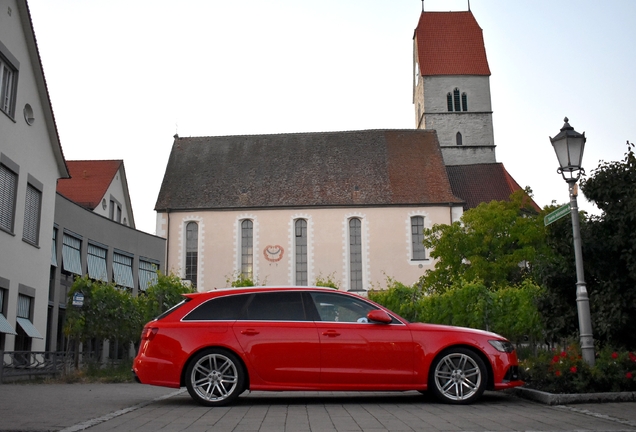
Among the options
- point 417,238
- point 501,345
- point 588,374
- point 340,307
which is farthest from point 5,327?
point 417,238

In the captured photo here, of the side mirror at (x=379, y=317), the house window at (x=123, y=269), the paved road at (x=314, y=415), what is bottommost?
the paved road at (x=314, y=415)

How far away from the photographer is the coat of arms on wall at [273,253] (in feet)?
159

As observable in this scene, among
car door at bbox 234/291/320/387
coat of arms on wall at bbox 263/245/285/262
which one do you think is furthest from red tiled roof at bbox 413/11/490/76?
car door at bbox 234/291/320/387

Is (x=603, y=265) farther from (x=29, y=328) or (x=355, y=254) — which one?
(x=355, y=254)

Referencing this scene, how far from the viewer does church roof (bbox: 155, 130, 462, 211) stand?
48.6 metres

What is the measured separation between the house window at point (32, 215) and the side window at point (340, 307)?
15215 millimetres

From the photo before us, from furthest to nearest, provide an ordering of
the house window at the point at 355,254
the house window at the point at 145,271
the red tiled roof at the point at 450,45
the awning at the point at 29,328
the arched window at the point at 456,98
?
the red tiled roof at the point at 450,45 < the arched window at the point at 456,98 < the house window at the point at 355,254 < the house window at the point at 145,271 < the awning at the point at 29,328

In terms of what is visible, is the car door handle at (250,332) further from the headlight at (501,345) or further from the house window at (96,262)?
the house window at (96,262)

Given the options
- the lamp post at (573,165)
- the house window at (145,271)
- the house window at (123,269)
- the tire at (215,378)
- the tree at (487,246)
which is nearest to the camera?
the tire at (215,378)

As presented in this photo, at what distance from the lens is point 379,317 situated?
32.9 feet

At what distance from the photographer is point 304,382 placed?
32.7 ft

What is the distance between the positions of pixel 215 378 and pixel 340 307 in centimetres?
193

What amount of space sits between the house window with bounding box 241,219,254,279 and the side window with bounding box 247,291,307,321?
3853 cm

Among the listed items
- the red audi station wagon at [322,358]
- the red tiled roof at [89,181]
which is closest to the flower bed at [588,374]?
the red audi station wagon at [322,358]
